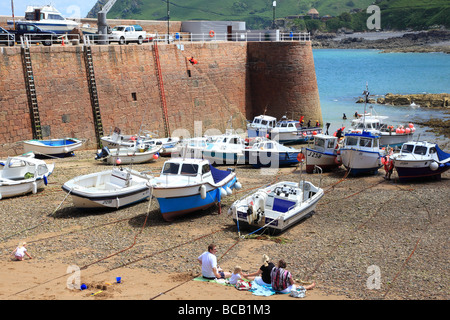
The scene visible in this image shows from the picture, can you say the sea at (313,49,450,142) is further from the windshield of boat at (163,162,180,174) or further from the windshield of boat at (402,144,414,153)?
the windshield of boat at (163,162,180,174)

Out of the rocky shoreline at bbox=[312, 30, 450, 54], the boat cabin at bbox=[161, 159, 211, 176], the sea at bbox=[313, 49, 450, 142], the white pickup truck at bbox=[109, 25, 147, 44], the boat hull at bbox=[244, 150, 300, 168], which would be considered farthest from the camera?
the rocky shoreline at bbox=[312, 30, 450, 54]

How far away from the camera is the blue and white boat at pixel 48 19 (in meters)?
33.4

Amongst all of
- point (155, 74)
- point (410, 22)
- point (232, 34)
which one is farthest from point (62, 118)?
point (410, 22)

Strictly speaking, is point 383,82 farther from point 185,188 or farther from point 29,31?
point 185,188

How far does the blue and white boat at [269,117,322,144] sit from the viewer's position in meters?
34.6

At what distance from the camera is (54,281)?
12.8 meters

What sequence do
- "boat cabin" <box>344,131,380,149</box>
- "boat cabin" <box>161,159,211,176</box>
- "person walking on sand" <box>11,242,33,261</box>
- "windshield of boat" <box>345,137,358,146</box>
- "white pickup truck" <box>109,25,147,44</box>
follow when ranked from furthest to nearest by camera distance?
"white pickup truck" <box>109,25,147,44</box>
"windshield of boat" <box>345,137,358,146</box>
"boat cabin" <box>344,131,380,149</box>
"boat cabin" <box>161,159,211,176</box>
"person walking on sand" <box>11,242,33,261</box>

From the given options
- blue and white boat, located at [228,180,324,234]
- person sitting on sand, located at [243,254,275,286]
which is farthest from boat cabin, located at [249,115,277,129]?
person sitting on sand, located at [243,254,275,286]

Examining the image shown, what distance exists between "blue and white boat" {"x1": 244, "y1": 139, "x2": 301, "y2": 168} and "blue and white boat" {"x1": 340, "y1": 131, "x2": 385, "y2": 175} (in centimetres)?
297

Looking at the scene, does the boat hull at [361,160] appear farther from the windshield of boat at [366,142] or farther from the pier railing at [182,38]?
the pier railing at [182,38]

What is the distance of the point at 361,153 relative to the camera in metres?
25.4

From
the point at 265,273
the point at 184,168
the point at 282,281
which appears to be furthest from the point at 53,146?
the point at 282,281
